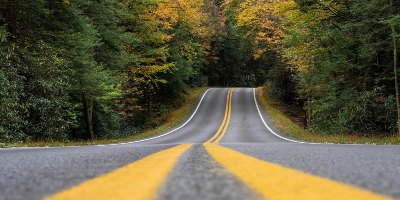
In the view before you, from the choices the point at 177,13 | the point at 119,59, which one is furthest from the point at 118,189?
the point at 177,13

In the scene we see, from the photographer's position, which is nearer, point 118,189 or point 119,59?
point 118,189

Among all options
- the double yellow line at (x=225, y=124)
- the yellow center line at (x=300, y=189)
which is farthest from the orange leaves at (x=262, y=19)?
the yellow center line at (x=300, y=189)

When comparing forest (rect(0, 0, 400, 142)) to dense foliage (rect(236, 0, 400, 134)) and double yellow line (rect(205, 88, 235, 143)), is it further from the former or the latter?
double yellow line (rect(205, 88, 235, 143))

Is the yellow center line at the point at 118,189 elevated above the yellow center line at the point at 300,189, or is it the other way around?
the yellow center line at the point at 118,189

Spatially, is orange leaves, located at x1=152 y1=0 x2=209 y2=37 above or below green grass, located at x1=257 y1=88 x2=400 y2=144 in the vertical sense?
above

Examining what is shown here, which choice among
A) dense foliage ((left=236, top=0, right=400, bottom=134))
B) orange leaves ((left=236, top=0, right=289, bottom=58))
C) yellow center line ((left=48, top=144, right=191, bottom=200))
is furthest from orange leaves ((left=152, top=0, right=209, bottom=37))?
yellow center line ((left=48, top=144, right=191, bottom=200))

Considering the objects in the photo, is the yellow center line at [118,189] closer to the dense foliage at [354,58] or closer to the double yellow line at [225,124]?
the dense foliage at [354,58]

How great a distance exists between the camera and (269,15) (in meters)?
30.6

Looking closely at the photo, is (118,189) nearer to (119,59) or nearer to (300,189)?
(300,189)

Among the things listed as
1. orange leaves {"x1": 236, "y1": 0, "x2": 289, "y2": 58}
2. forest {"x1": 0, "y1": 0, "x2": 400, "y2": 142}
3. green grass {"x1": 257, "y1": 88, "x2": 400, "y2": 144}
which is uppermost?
orange leaves {"x1": 236, "y1": 0, "x2": 289, "y2": 58}

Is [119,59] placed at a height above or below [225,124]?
above

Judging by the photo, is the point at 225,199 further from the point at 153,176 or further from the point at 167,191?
the point at 153,176

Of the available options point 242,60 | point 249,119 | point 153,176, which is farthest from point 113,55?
point 242,60

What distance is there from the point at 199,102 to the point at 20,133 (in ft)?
87.7
